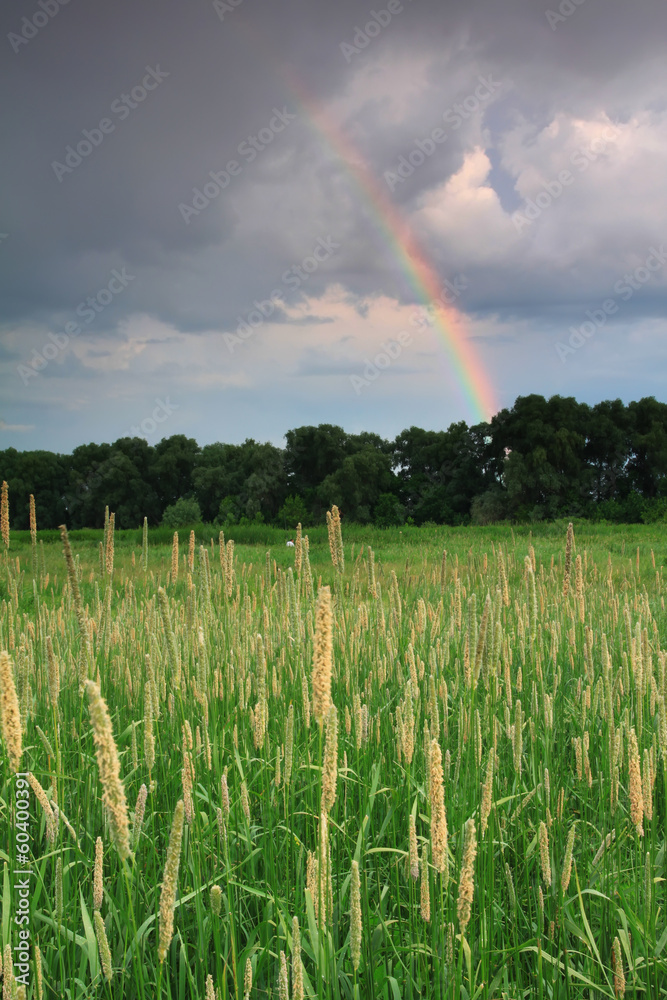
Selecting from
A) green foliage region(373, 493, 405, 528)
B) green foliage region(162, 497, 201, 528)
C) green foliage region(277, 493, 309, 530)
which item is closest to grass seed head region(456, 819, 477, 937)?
green foliage region(277, 493, 309, 530)

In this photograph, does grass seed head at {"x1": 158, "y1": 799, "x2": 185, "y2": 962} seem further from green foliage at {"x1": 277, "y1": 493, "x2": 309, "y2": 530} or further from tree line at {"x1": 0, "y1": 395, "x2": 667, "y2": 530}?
green foliage at {"x1": 277, "y1": 493, "x2": 309, "y2": 530}

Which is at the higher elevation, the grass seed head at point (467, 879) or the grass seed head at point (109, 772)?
the grass seed head at point (109, 772)

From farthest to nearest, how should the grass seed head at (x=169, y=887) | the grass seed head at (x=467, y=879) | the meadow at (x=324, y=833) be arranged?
the meadow at (x=324, y=833) < the grass seed head at (x=467, y=879) < the grass seed head at (x=169, y=887)

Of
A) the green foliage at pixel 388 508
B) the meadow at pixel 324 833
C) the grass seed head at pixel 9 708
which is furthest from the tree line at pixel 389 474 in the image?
the grass seed head at pixel 9 708

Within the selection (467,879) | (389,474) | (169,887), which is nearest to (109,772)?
(169,887)

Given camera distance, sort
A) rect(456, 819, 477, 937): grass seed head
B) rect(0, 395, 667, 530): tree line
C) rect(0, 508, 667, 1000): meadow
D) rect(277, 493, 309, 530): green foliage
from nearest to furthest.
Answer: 1. rect(456, 819, 477, 937): grass seed head
2. rect(0, 508, 667, 1000): meadow
3. rect(0, 395, 667, 530): tree line
4. rect(277, 493, 309, 530): green foliage

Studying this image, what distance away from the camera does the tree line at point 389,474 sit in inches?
1275

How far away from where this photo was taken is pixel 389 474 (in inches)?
1583

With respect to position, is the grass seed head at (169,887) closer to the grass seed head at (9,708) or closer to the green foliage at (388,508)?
the grass seed head at (9,708)

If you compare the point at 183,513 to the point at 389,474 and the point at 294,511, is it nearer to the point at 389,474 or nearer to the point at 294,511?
the point at 294,511

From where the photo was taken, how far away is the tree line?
106ft

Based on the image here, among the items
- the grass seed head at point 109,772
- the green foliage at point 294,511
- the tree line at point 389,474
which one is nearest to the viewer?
the grass seed head at point 109,772

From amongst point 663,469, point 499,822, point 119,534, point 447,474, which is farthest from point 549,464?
point 499,822

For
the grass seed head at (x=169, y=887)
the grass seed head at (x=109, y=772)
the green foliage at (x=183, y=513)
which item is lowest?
the grass seed head at (x=169, y=887)
